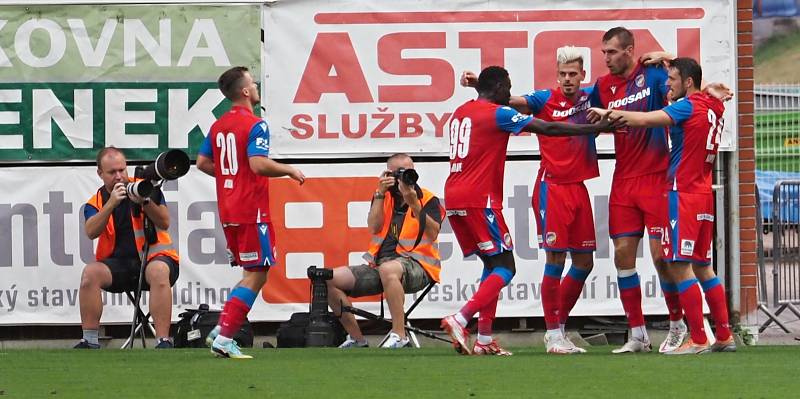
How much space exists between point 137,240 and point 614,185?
4005 mm

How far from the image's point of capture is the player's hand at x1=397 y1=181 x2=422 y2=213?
38.0 feet

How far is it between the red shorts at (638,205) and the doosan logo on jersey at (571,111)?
1.84ft

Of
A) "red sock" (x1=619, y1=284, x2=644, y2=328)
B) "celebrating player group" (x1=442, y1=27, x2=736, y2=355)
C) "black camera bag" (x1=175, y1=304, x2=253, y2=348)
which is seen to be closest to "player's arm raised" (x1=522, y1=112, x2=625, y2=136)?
"celebrating player group" (x1=442, y1=27, x2=736, y2=355)

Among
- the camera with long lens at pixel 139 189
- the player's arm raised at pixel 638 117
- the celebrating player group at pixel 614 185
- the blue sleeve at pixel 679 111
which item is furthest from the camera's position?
the camera with long lens at pixel 139 189

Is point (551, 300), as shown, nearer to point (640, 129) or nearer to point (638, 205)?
point (638, 205)

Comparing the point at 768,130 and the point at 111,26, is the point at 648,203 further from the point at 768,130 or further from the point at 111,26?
the point at 768,130

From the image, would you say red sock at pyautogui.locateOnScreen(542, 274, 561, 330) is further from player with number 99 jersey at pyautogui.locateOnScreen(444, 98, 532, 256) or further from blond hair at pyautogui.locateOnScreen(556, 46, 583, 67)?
blond hair at pyautogui.locateOnScreen(556, 46, 583, 67)

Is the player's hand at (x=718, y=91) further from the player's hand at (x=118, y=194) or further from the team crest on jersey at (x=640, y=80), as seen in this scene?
the player's hand at (x=118, y=194)

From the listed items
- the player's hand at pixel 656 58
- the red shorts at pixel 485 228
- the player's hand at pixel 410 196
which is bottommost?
the red shorts at pixel 485 228

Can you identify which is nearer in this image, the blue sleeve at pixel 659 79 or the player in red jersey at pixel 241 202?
the player in red jersey at pixel 241 202

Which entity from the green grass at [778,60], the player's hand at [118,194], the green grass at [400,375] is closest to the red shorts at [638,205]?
the green grass at [400,375]

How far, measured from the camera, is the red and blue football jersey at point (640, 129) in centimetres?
1009

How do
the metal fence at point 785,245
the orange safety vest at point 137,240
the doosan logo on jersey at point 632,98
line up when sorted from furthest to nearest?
the metal fence at point 785,245
the orange safety vest at point 137,240
the doosan logo on jersey at point 632,98

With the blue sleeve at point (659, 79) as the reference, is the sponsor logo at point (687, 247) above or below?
below
